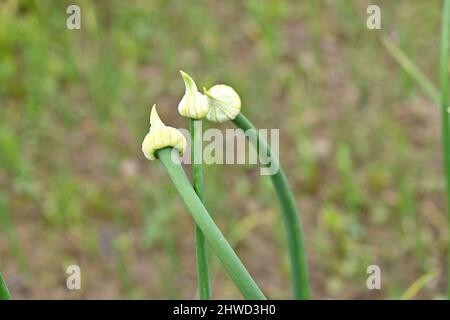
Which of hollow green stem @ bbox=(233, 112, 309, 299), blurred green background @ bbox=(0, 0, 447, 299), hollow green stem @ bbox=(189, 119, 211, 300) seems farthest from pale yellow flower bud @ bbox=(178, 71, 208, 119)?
blurred green background @ bbox=(0, 0, 447, 299)

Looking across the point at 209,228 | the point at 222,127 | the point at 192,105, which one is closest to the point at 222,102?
the point at 192,105

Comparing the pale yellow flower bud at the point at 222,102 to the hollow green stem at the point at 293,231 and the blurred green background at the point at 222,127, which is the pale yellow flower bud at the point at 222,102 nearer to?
the hollow green stem at the point at 293,231

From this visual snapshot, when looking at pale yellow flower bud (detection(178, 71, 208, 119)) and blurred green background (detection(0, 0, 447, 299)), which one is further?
blurred green background (detection(0, 0, 447, 299))

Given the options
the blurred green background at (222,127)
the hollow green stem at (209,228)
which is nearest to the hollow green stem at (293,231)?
the hollow green stem at (209,228)

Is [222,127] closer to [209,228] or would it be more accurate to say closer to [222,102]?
[222,102]

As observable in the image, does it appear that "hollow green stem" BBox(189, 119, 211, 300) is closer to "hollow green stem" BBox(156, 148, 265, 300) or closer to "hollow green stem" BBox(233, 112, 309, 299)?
"hollow green stem" BBox(156, 148, 265, 300)
